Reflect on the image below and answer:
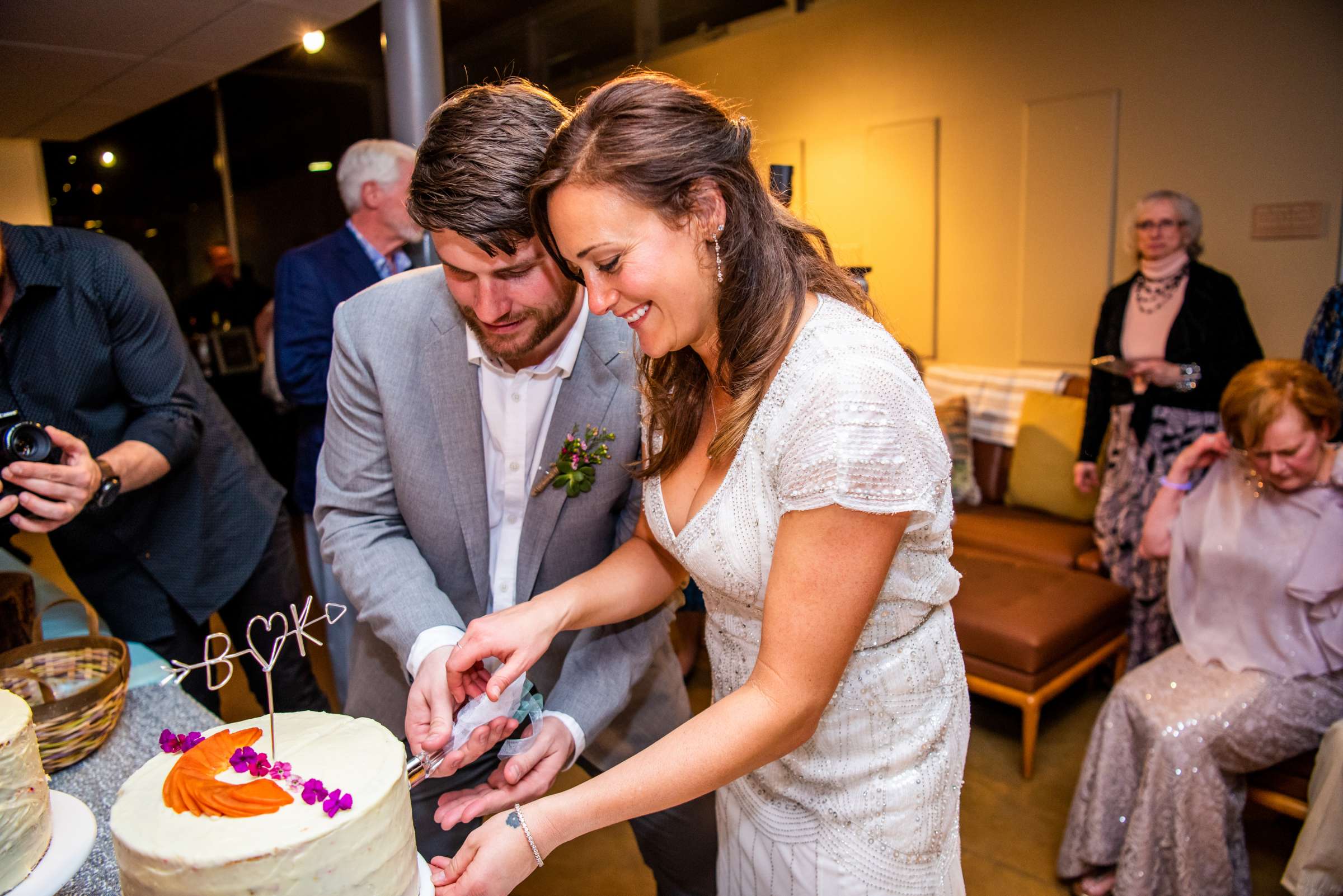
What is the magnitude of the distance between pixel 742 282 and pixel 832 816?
0.70 metres

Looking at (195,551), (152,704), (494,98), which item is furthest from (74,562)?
(494,98)

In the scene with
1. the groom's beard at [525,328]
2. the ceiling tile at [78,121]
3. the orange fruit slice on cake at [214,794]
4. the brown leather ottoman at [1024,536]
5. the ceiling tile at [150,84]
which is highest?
the ceiling tile at [150,84]

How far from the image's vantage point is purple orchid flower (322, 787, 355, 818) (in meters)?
0.82

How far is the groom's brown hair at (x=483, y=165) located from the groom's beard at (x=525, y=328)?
0.12 meters

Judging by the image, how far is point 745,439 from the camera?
3.68ft

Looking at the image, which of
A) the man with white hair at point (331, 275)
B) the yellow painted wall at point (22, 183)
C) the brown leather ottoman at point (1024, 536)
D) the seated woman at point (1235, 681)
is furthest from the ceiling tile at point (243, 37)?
the brown leather ottoman at point (1024, 536)

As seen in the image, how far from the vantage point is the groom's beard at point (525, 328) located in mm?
1389

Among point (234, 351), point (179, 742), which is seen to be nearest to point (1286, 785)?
point (179, 742)

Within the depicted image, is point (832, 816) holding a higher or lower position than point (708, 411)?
lower

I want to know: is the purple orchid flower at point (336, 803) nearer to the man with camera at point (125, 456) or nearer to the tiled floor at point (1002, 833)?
the man with camera at point (125, 456)

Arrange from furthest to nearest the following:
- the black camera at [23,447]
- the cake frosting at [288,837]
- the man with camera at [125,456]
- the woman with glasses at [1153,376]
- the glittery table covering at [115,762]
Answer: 1. the woman with glasses at [1153,376]
2. the man with camera at [125,456]
3. the black camera at [23,447]
4. the glittery table covering at [115,762]
5. the cake frosting at [288,837]

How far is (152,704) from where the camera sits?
4.90 feet

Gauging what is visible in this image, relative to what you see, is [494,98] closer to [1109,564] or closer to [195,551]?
[195,551]

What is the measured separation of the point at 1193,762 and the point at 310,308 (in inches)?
112
